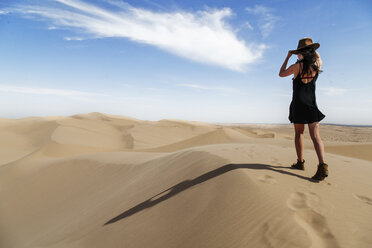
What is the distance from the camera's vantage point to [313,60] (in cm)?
275

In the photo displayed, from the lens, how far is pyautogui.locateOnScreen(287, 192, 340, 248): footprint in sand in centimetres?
152

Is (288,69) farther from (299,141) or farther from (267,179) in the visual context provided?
(267,179)

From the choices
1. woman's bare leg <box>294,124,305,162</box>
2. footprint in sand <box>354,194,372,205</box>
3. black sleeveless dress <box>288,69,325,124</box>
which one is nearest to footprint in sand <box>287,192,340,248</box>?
footprint in sand <box>354,194,372,205</box>

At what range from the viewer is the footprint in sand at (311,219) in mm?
1524

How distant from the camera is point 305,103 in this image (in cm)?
283

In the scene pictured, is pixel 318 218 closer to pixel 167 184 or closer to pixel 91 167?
pixel 167 184

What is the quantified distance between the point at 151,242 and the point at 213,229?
0.65m

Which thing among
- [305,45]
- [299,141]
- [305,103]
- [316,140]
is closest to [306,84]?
[305,103]

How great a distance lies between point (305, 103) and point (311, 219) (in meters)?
1.59

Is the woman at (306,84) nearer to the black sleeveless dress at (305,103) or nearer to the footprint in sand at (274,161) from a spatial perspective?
the black sleeveless dress at (305,103)

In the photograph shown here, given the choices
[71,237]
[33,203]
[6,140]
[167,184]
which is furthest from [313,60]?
[6,140]

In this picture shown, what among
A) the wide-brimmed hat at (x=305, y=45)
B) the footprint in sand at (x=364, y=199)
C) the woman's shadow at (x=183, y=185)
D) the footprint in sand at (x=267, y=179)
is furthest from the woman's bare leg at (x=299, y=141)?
the wide-brimmed hat at (x=305, y=45)

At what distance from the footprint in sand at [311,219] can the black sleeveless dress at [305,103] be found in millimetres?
1071

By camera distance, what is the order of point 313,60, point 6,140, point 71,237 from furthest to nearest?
1. point 6,140
2. point 71,237
3. point 313,60
